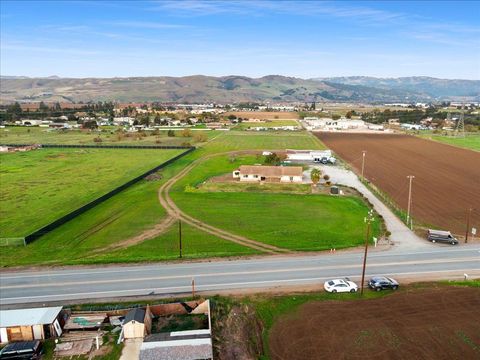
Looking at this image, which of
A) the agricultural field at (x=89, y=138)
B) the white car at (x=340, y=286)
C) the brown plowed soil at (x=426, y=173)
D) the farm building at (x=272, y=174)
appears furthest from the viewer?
the agricultural field at (x=89, y=138)

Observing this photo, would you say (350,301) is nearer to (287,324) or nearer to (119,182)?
(287,324)

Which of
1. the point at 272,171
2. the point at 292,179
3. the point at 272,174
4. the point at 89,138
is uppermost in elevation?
the point at 89,138

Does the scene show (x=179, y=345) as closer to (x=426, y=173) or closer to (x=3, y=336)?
(x=3, y=336)

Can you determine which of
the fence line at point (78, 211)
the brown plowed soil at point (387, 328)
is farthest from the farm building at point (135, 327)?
the fence line at point (78, 211)

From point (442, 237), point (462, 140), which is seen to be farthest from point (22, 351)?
point (462, 140)

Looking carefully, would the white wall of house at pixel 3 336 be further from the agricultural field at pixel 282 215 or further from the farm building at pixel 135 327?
the agricultural field at pixel 282 215

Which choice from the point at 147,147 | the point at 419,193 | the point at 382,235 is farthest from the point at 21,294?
the point at 147,147

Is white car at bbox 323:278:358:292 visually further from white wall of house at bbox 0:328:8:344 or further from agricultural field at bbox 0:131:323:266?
white wall of house at bbox 0:328:8:344
